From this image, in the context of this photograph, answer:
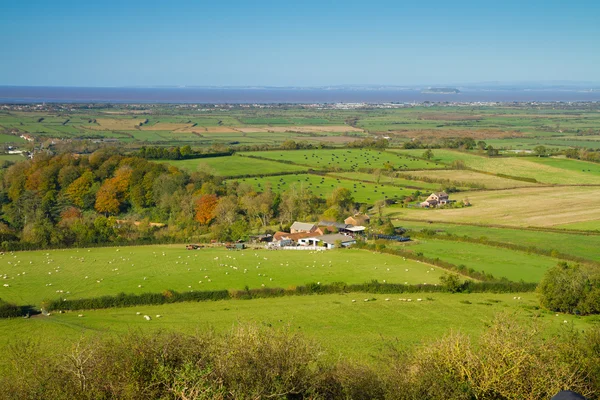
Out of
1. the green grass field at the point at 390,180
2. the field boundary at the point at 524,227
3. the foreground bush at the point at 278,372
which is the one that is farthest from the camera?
the green grass field at the point at 390,180

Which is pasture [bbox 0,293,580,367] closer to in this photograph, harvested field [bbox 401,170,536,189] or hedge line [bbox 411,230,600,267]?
hedge line [bbox 411,230,600,267]

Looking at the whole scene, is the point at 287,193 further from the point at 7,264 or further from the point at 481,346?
the point at 481,346

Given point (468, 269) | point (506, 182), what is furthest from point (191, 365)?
point (506, 182)

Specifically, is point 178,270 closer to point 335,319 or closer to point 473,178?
point 335,319

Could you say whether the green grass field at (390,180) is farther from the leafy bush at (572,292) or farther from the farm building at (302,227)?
the leafy bush at (572,292)

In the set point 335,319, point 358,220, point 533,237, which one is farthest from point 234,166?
point 335,319

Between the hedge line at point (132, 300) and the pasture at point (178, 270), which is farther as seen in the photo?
the pasture at point (178, 270)

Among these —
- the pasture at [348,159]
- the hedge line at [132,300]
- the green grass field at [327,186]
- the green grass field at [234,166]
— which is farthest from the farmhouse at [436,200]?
the hedge line at [132,300]
